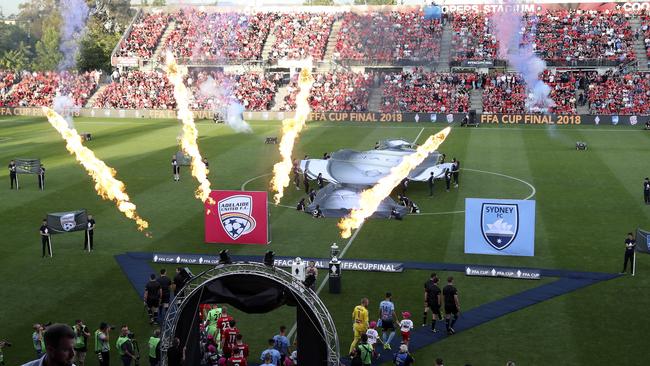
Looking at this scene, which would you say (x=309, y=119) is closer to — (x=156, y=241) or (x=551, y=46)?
(x=551, y=46)

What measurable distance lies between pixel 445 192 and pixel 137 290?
1930 cm

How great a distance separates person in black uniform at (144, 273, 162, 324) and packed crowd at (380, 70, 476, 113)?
2079 inches

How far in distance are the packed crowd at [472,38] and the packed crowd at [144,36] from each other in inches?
1353

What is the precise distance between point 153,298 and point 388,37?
226ft

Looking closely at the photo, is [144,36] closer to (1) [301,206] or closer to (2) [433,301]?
(1) [301,206]

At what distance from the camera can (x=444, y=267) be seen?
86.9 ft

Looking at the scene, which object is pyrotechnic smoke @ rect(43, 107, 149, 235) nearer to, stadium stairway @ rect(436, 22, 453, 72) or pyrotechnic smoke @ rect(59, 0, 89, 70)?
stadium stairway @ rect(436, 22, 453, 72)

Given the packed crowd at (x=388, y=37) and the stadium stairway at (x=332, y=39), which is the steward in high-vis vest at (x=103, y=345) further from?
the stadium stairway at (x=332, y=39)

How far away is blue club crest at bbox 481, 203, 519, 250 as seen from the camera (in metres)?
27.1

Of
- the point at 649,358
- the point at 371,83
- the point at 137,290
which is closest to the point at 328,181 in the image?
the point at 137,290

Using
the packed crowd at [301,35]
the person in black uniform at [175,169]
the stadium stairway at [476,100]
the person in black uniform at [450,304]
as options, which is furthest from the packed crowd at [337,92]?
the person in black uniform at [450,304]

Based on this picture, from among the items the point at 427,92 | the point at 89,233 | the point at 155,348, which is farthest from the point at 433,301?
the point at 427,92

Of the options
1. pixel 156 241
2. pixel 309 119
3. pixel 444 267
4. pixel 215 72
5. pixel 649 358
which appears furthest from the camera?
pixel 215 72

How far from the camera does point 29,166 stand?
133ft
